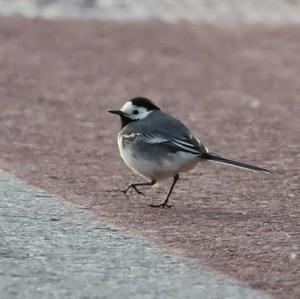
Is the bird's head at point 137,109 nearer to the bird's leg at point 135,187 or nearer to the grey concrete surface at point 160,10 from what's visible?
the bird's leg at point 135,187

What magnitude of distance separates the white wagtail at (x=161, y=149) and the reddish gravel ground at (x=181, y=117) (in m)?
0.26

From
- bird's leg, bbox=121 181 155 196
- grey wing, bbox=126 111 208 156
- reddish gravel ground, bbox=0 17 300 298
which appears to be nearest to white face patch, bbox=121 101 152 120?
grey wing, bbox=126 111 208 156

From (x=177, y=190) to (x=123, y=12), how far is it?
36.6ft

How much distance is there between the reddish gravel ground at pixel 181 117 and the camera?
25.1ft

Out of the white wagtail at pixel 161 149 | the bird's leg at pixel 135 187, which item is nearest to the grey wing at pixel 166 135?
Result: the white wagtail at pixel 161 149

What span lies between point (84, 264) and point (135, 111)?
7.38ft

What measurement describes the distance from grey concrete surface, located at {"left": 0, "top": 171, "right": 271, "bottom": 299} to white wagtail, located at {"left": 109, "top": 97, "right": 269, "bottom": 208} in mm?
650

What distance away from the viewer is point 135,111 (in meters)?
8.84

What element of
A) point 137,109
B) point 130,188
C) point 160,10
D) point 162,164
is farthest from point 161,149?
point 160,10

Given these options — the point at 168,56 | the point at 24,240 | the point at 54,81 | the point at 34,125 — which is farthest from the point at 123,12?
the point at 24,240

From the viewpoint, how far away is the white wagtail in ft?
27.6

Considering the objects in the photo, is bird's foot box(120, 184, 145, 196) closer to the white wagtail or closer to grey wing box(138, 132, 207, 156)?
the white wagtail

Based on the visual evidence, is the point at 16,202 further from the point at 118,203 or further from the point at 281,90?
the point at 281,90

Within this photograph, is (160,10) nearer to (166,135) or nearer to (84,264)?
(166,135)
